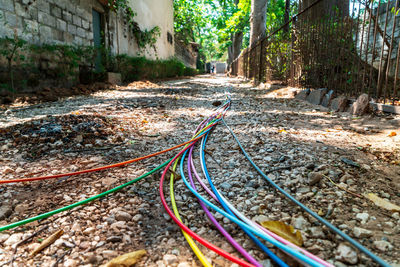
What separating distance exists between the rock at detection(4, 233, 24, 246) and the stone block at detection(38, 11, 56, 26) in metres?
4.93

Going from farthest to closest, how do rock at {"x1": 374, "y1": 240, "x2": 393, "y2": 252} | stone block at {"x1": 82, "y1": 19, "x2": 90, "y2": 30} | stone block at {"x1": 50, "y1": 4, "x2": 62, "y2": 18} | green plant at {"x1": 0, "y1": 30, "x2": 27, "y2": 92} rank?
stone block at {"x1": 82, "y1": 19, "x2": 90, "y2": 30} → stone block at {"x1": 50, "y1": 4, "x2": 62, "y2": 18} → green plant at {"x1": 0, "y1": 30, "x2": 27, "y2": 92} → rock at {"x1": 374, "y1": 240, "x2": 393, "y2": 252}

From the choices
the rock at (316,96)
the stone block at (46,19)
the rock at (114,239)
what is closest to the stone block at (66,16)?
the stone block at (46,19)

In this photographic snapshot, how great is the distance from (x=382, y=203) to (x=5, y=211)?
5.64 ft

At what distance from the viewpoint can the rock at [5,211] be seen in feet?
3.63

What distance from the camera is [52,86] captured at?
479 centimetres

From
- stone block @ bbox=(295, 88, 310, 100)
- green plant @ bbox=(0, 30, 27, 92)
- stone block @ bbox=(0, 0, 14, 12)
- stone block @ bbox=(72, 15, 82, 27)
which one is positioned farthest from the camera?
stone block @ bbox=(72, 15, 82, 27)

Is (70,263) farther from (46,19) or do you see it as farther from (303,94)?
(46,19)

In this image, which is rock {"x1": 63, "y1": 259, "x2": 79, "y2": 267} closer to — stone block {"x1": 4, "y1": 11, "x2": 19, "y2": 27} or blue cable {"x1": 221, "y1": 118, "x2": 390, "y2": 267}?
blue cable {"x1": 221, "y1": 118, "x2": 390, "y2": 267}

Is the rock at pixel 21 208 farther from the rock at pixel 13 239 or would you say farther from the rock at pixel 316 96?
the rock at pixel 316 96

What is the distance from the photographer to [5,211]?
1.13 metres

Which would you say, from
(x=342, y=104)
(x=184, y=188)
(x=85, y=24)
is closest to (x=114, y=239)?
(x=184, y=188)

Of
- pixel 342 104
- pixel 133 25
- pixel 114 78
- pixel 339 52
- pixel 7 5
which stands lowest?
pixel 342 104

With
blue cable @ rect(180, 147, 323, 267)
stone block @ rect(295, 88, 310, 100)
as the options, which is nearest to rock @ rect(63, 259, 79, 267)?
blue cable @ rect(180, 147, 323, 267)

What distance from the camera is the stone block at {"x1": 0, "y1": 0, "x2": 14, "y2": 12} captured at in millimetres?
3752
